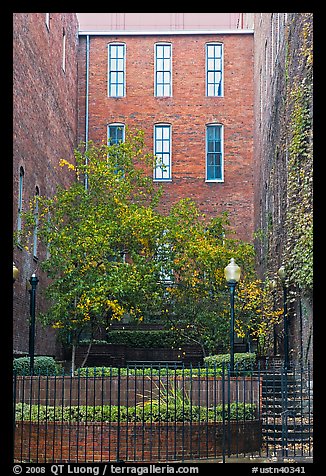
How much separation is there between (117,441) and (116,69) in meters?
26.5

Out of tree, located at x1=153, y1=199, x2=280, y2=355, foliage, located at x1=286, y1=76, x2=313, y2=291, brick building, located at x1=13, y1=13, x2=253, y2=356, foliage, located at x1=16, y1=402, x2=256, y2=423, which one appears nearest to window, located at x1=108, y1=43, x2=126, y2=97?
brick building, located at x1=13, y1=13, x2=253, y2=356

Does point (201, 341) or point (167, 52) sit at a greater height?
point (167, 52)

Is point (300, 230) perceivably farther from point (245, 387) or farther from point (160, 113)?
point (160, 113)

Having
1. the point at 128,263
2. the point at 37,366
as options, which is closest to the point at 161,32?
the point at 128,263

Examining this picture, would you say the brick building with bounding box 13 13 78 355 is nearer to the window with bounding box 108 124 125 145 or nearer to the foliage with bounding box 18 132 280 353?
the foliage with bounding box 18 132 280 353

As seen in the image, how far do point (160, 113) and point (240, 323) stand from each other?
45.0 ft

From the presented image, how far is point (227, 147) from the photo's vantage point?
38.0m

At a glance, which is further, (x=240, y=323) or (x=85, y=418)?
(x=240, y=323)

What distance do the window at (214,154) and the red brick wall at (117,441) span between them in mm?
23587
